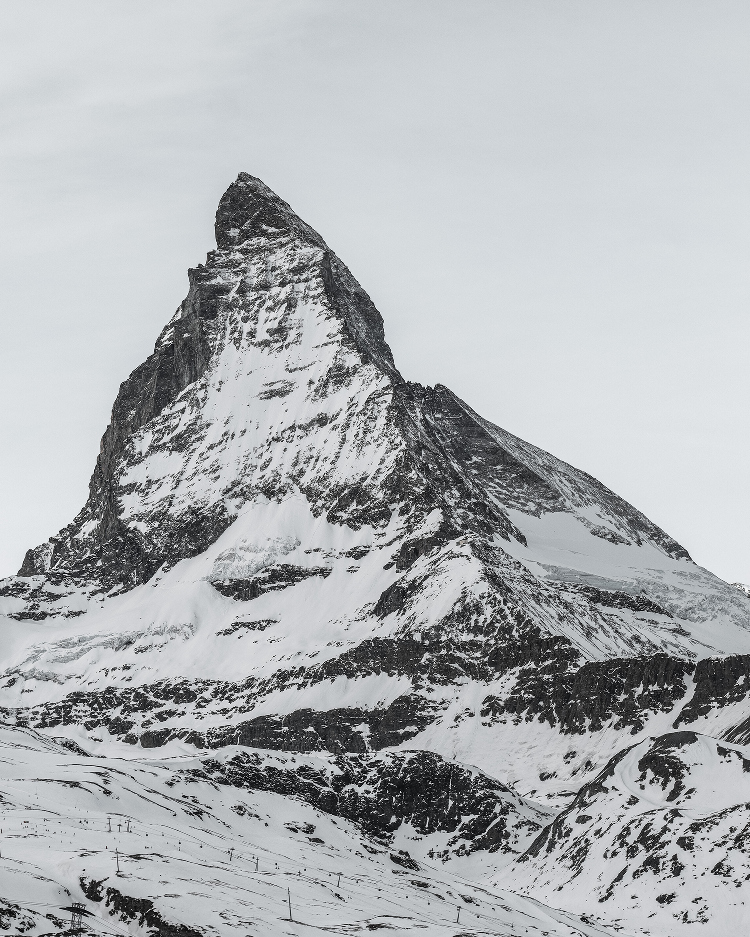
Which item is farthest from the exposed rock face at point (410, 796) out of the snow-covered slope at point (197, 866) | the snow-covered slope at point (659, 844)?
the snow-covered slope at point (659, 844)

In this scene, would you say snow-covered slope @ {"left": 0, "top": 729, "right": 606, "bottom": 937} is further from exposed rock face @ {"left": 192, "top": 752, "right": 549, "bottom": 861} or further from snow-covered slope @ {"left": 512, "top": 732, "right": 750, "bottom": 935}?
exposed rock face @ {"left": 192, "top": 752, "right": 549, "bottom": 861}

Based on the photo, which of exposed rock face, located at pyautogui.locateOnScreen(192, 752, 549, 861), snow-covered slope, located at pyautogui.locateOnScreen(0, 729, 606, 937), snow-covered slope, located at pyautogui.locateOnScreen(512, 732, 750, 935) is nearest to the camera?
snow-covered slope, located at pyautogui.locateOnScreen(0, 729, 606, 937)

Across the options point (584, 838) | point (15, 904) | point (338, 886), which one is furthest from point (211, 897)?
point (584, 838)

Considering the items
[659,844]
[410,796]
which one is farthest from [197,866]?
[410,796]

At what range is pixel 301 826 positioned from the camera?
373 feet

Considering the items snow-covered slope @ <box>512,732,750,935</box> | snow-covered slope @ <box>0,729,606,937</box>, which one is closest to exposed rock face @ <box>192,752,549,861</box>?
snow-covered slope @ <box>0,729,606,937</box>

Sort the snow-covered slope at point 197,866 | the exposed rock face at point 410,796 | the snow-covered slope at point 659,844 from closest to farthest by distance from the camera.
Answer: the snow-covered slope at point 197,866, the snow-covered slope at point 659,844, the exposed rock face at point 410,796

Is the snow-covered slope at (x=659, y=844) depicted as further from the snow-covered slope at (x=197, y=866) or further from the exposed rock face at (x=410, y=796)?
the exposed rock face at (x=410, y=796)

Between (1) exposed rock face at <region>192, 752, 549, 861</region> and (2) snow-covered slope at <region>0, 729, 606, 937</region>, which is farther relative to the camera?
(1) exposed rock face at <region>192, 752, 549, 861</region>

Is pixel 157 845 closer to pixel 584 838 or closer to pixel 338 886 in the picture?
pixel 338 886

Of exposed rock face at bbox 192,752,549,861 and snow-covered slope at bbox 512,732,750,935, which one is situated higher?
snow-covered slope at bbox 512,732,750,935

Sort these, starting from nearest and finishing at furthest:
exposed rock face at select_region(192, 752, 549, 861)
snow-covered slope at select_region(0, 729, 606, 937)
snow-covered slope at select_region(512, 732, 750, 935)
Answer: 1. snow-covered slope at select_region(0, 729, 606, 937)
2. snow-covered slope at select_region(512, 732, 750, 935)
3. exposed rock face at select_region(192, 752, 549, 861)

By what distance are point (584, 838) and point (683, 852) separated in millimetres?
17885

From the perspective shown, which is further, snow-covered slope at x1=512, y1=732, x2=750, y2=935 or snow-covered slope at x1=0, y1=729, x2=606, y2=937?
snow-covered slope at x1=512, y1=732, x2=750, y2=935
